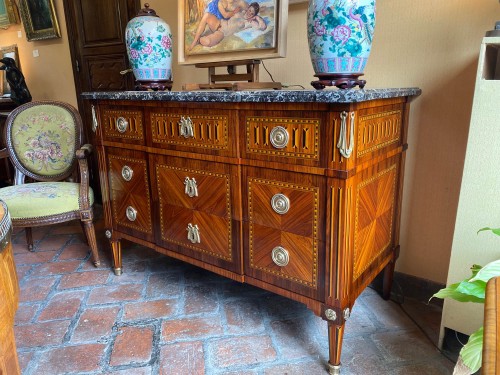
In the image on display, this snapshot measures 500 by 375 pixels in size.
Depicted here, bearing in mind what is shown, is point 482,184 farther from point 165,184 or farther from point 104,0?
point 104,0

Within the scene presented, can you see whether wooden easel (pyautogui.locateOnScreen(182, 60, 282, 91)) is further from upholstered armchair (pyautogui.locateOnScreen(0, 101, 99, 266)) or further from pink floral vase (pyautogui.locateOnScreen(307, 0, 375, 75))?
upholstered armchair (pyautogui.locateOnScreen(0, 101, 99, 266))

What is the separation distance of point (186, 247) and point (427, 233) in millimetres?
1104

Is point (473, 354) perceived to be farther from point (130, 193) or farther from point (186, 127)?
point (130, 193)

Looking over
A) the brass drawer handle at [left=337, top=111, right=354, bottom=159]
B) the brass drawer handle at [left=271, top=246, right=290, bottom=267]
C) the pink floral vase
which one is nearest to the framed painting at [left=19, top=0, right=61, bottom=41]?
the pink floral vase

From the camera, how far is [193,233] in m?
1.65

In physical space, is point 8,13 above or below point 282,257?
above

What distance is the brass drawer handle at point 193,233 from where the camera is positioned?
1639mm

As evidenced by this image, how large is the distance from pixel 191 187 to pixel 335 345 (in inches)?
32.2

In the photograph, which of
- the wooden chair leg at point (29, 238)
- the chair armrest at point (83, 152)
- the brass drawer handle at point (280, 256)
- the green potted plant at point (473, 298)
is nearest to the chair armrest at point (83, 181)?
the chair armrest at point (83, 152)

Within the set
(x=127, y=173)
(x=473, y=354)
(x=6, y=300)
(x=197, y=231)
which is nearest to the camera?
(x=6, y=300)

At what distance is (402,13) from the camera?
5.28 feet

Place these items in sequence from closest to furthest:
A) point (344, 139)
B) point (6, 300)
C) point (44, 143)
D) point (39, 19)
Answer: point (6, 300), point (344, 139), point (44, 143), point (39, 19)

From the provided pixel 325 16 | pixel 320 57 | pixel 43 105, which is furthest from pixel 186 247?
pixel 43 105

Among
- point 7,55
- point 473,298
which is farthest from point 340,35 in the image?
point 7,55
